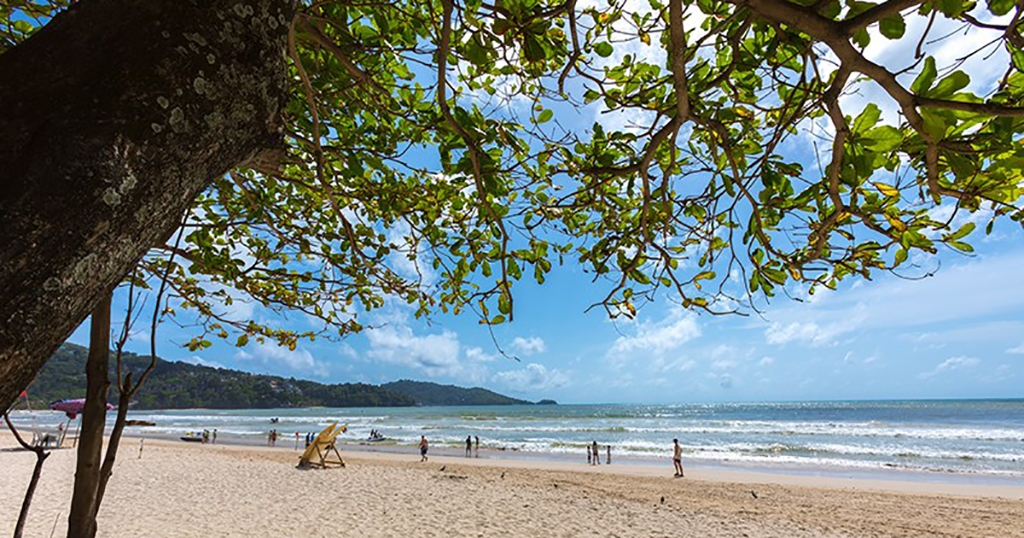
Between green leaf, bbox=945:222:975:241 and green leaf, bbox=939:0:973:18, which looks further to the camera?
green leaf, bbox=945:222:975:241

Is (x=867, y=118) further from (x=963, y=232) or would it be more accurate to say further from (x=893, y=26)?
(x=963, y=232)

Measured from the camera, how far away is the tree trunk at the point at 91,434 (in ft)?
5.48

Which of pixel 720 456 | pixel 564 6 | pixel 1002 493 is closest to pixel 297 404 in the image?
pixel 720 456

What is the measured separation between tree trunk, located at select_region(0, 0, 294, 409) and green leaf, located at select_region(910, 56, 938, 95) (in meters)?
1.31

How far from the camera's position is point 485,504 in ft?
35.5

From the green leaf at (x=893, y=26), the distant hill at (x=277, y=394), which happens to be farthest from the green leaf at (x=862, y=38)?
the distant hill at (x=277, y=394)

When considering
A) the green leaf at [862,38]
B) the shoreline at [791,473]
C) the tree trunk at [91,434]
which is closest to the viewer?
the green leaf at [862,38]

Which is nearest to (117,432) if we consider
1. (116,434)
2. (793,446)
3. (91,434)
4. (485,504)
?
(116,434)

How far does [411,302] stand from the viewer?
130 inches

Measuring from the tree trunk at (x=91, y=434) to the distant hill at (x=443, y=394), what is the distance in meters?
124

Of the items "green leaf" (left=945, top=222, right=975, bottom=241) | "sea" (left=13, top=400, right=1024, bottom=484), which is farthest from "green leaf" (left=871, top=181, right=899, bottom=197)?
"sea" (left=13, top=400, right=1024, bottom=484)

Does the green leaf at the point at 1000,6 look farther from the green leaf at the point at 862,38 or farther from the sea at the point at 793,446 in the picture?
the sea at the point at 793,446

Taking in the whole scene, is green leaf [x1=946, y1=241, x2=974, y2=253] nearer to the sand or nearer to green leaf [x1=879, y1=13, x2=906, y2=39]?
green leaf [x1=879, y1=13, x2=906, y2=39]

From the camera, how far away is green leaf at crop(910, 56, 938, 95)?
115 cm
